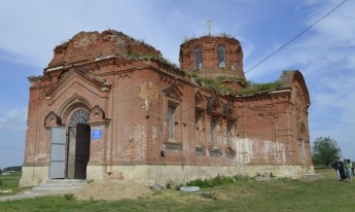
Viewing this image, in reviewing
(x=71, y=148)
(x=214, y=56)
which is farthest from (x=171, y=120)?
(x=214, y=56)

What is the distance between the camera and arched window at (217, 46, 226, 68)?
25.9 m

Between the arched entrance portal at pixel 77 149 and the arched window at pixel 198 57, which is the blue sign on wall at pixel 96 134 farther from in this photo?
the arched window at pixel 198 57

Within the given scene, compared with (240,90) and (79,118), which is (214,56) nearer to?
(240,90)

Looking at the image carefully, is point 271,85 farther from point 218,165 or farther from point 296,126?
point 218,165

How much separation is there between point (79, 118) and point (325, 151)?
2080 inches

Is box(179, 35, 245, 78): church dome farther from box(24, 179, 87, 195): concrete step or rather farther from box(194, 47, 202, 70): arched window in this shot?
box(24, 179, 87, 195): concrete step

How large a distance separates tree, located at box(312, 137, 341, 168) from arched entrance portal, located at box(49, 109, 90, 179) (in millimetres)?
51473

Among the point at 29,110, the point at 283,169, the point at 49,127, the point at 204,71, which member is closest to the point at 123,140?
the point at 49,127

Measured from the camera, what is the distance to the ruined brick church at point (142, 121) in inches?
580

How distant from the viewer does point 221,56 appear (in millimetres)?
26000

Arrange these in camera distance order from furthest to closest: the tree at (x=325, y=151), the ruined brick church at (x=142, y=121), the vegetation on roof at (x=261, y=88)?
the tree at (x=325, y=151) < the vegetation on roof at (x=261, y=88) < the ruined brick church at (x=142, y=121)

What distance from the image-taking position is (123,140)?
48.1ft

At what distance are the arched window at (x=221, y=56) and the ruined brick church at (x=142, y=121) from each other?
3847mm

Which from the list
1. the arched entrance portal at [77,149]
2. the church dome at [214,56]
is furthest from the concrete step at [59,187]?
the church dome at [214,56]
